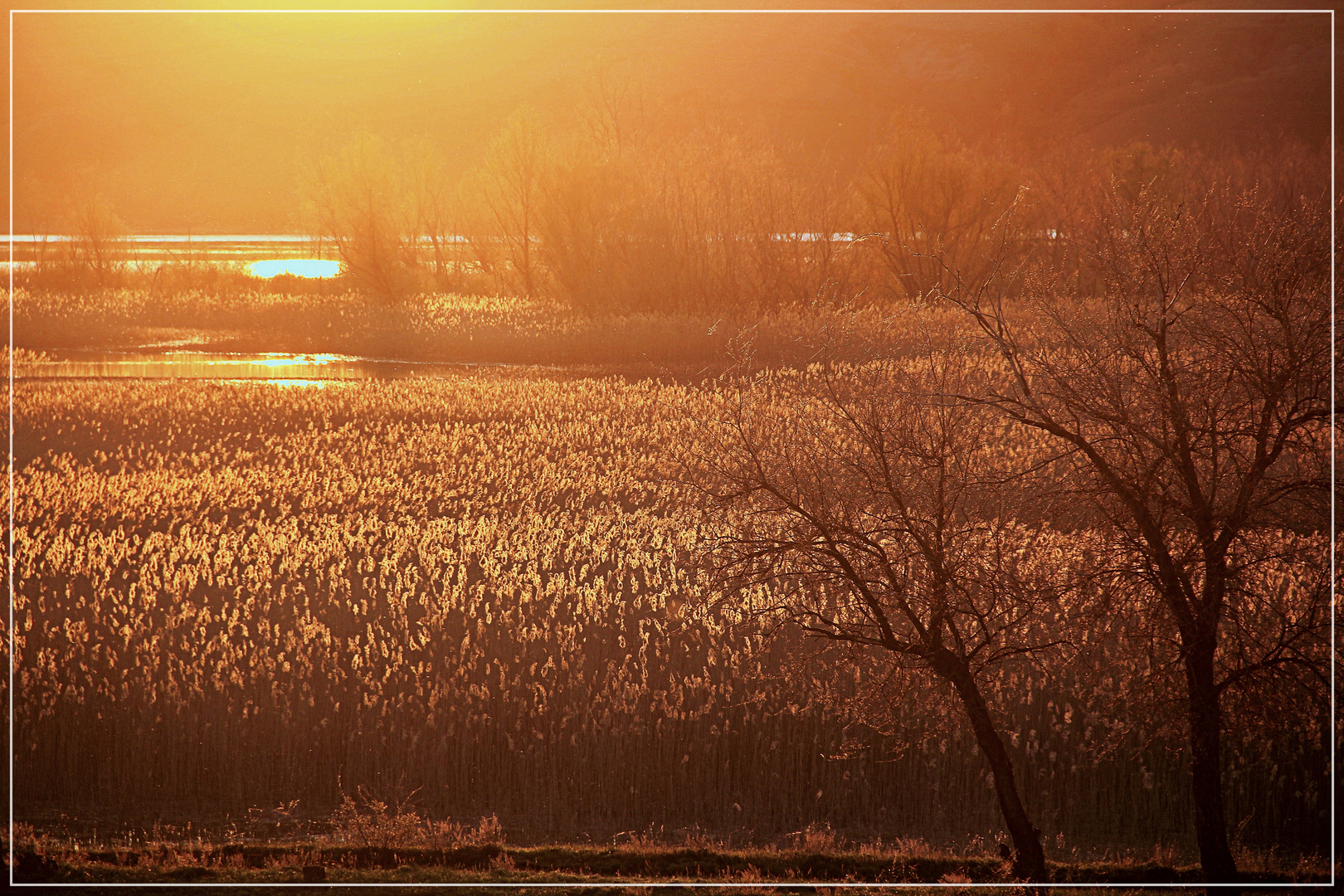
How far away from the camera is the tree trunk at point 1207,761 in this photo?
5.88 meters

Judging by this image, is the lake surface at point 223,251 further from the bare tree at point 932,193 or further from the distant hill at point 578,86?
the bare tree at point 932,193

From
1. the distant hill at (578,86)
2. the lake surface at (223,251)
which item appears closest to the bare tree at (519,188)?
the lake surface at (223,251)

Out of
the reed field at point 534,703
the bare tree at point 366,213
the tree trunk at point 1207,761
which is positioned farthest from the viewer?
the bare tree at point 366,213

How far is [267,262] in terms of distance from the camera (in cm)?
6175

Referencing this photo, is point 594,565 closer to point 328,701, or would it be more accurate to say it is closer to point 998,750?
point 328,701

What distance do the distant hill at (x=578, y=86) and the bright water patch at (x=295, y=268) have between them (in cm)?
1842

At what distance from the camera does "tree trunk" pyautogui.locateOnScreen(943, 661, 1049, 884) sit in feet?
18.9

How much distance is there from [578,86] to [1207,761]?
7870 cm

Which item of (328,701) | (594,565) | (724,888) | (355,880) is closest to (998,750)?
(724,888)

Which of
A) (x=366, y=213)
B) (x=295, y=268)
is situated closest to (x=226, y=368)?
(x=366, y=213)

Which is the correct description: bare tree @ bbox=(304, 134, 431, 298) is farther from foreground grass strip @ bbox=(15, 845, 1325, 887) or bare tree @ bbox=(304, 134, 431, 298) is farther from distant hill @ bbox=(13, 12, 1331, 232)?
foreground grass strip @ bbox=(15, 845, 1325, 887)

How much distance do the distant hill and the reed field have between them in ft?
217

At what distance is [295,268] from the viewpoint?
5759cm

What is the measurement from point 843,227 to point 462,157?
83.9 meters
